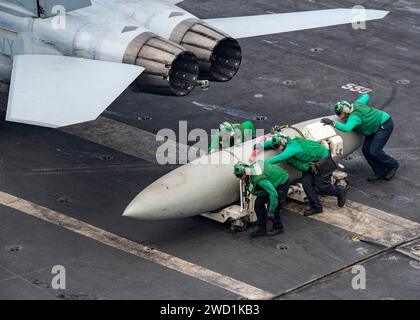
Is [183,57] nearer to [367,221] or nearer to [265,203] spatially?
[265,203]

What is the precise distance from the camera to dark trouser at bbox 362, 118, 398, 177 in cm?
2378

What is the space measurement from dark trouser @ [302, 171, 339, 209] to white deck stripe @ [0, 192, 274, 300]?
3.08m

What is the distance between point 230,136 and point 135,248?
3.34 meters

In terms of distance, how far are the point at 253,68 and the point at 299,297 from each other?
11960 mm

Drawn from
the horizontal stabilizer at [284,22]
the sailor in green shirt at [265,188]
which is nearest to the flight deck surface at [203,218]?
the sailor in green shirt at [265,188]

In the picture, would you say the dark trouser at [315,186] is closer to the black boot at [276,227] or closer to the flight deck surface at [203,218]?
the flight deck surface at [203,218]

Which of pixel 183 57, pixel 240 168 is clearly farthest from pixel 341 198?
pixel 183 57

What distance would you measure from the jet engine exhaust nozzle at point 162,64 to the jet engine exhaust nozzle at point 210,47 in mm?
515

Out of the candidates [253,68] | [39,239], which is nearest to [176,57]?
[39,239]

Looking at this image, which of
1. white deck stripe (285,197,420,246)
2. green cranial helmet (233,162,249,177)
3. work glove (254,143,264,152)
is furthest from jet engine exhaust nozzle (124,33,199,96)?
white deck stripe (285,197,420,246)

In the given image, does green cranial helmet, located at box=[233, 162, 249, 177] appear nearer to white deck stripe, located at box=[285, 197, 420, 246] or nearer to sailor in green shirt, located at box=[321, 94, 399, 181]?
white deck stripe, located at box=[285, 197, 420, 246]

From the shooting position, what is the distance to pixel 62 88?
68.9ft

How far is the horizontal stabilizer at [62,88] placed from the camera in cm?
2005
